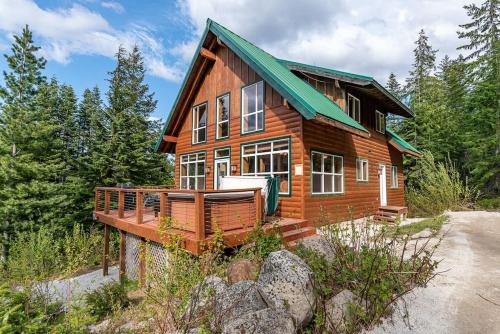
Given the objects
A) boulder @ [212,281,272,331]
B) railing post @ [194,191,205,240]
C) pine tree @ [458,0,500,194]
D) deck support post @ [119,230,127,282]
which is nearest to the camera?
boulder @ [212,281,272,331]

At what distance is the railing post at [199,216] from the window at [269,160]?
157 inches

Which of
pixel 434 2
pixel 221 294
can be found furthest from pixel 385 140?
pixel 221 294

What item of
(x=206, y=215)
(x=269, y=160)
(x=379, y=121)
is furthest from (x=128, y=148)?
(x=379, y=121)

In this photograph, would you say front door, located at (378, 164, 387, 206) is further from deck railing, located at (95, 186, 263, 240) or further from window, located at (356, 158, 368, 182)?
deck railing, located at (95, 186, 263, 240)

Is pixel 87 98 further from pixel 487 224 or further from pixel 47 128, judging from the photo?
pixel 487 224

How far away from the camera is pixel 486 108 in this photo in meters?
15.4

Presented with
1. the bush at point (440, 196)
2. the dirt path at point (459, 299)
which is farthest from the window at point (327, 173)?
the bush at point (440, 196)

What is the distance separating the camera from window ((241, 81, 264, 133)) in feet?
30.9

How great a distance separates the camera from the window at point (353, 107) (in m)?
10.8

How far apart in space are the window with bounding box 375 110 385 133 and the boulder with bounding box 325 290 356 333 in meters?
11.0

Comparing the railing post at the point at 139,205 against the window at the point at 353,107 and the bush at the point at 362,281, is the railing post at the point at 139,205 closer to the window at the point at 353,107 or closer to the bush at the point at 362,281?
the bush at the point at 362,281


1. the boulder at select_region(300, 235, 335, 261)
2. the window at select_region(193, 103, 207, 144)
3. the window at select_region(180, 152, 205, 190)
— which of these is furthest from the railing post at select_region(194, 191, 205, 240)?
the window at select_region(193, 103, 207, 144)

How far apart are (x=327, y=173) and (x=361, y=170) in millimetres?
2803

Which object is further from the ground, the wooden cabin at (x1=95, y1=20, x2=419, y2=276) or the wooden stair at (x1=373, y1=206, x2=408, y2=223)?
the wooden cabin at (x1=95, y1=20, x2=419, y2=276)
